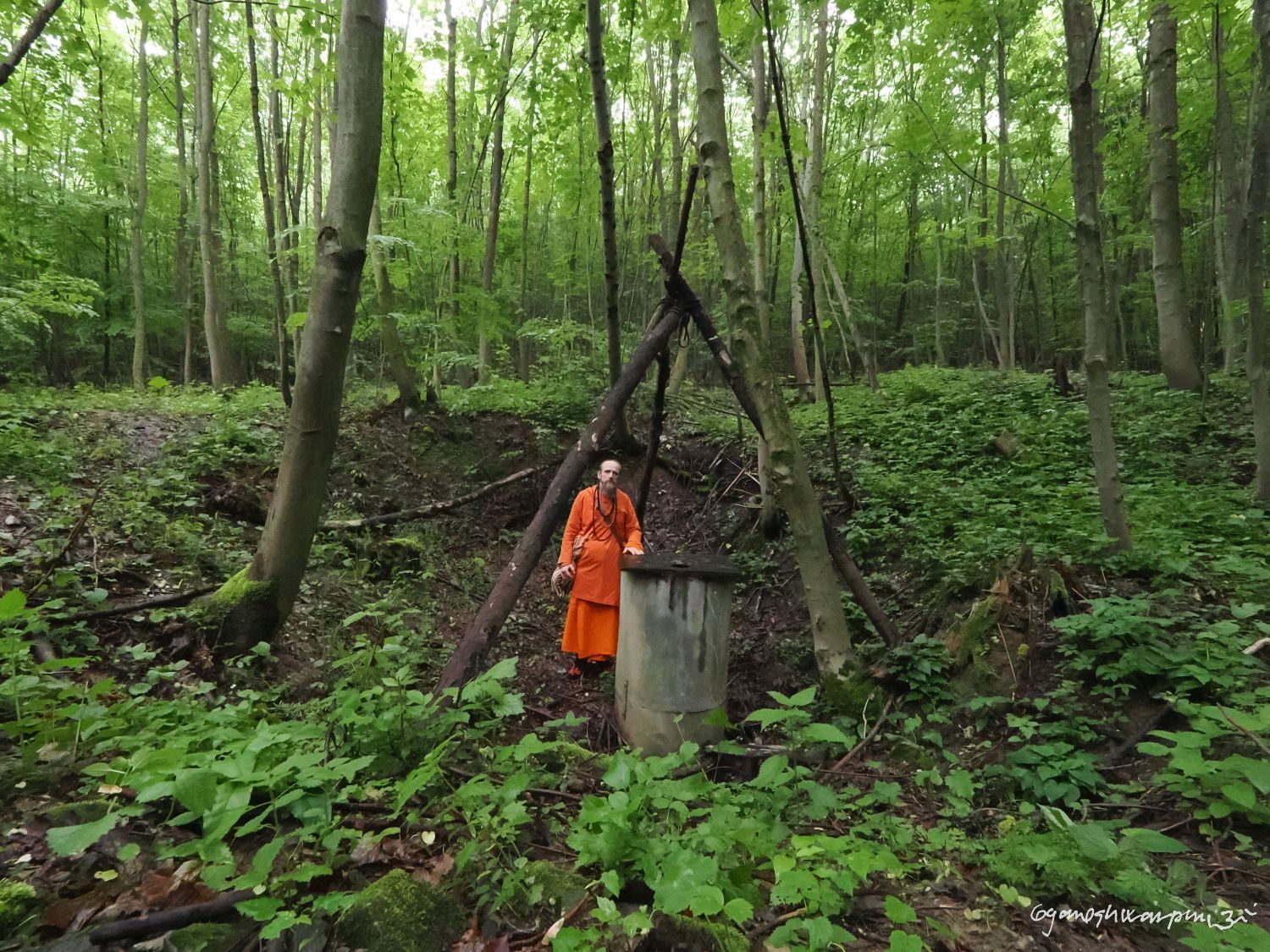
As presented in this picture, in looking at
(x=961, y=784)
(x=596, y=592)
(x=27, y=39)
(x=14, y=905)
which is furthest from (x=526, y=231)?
(x=14, y=905)

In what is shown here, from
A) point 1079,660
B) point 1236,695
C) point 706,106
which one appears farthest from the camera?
point 706,106

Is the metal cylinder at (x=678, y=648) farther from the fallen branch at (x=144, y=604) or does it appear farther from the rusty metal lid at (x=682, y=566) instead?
the fallen branch at (x=144, y=604)

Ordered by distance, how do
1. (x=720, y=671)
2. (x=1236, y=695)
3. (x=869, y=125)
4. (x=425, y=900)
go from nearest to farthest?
(x=425, y=900) → (x=1236, y=695) → (x=720, y=671) → (x=869, y=125)

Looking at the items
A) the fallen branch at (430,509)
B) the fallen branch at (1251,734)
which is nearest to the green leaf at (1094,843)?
the fallen branch at (1251,734)

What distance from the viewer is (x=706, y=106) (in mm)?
4324

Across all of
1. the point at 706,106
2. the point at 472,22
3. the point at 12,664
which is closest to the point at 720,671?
the point at 12,664

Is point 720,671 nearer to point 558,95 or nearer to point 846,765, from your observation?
point 846,765

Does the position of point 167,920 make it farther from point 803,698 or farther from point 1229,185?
point 1229,185

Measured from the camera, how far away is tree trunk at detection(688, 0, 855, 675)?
425 centimetres

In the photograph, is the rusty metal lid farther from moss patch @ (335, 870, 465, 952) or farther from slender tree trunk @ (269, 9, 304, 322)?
slender tree trunk @ (269, 9, 304, 322)

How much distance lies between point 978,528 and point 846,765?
2.64 m

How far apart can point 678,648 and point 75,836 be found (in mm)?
2908

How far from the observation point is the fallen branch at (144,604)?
3.56 m

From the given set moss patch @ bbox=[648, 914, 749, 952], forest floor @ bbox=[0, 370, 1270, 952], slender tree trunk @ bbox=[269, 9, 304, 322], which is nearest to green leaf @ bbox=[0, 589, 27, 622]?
forest floor @ bbox=[0, 370, 1270, 952]
